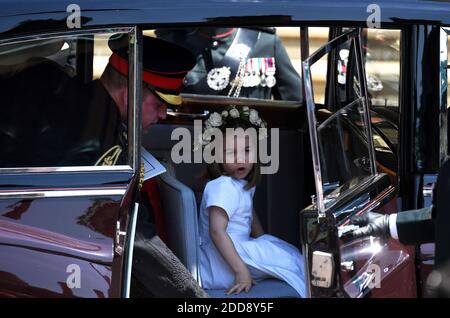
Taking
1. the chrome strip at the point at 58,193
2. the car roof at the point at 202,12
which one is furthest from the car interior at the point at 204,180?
the chrome strip at the point at 58,193

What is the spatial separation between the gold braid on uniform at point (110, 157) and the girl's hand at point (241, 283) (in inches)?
31.7

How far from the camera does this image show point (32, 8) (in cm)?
270

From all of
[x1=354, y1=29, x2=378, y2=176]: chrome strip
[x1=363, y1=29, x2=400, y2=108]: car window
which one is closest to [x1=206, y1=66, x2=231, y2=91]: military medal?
[x1=363, y1=29, x2=400, y2=108]: car window

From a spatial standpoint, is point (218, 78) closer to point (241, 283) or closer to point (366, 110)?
point (241, 283)

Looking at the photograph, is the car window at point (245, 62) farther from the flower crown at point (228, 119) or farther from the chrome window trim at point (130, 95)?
the chrome window trim at point (130, 95)

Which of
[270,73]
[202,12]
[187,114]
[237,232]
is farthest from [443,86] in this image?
[270,73]

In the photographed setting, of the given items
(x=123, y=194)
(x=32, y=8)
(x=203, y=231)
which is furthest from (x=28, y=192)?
(x=203, y=231)

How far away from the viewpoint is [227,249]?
134 inches

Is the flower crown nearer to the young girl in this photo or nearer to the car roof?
the young girl

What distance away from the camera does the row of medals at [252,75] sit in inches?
186

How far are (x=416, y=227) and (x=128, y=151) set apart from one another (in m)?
0.89

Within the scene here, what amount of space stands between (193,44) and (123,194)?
2.56 metres

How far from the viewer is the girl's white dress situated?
3.41 m

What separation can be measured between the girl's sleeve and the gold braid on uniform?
31.3 inches
